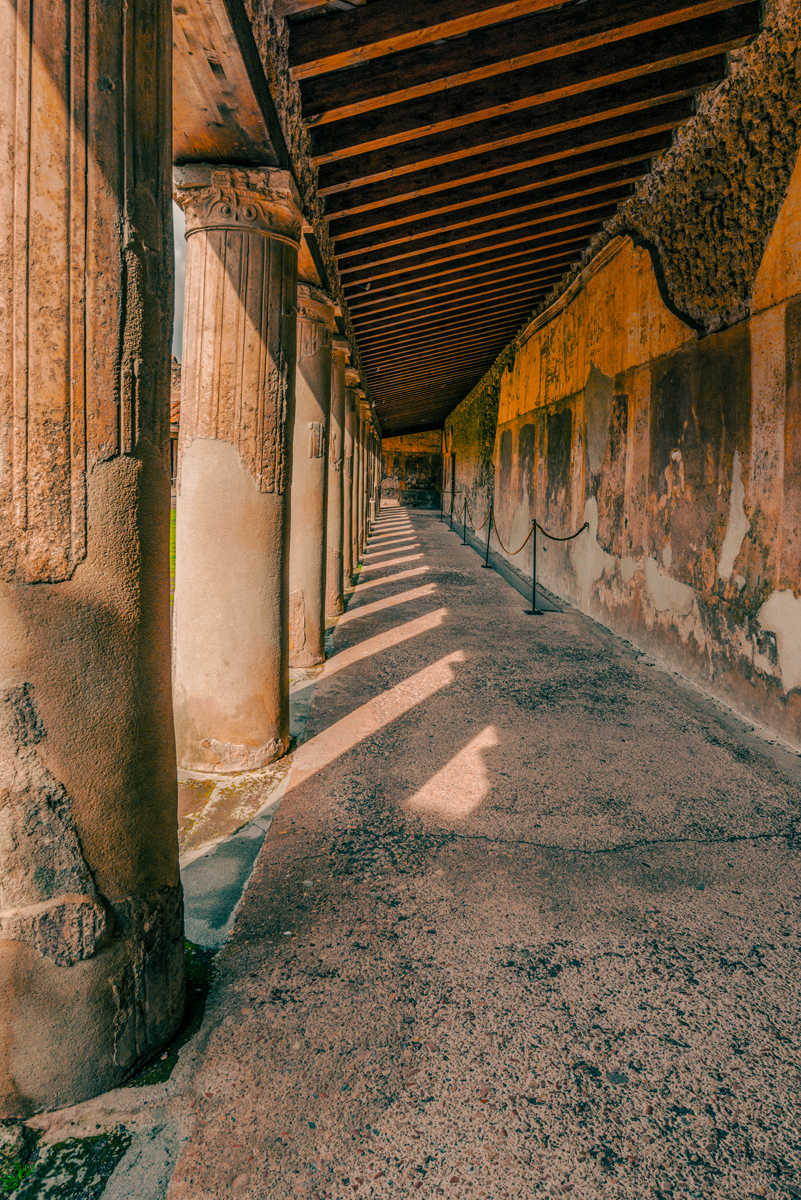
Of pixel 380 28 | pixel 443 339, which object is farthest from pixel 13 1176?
pixel 443 339

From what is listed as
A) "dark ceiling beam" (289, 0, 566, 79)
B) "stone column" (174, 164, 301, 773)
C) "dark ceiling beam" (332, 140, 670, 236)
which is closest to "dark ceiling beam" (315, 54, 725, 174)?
"dark ceiling beam" (332, 140, 670, 236)

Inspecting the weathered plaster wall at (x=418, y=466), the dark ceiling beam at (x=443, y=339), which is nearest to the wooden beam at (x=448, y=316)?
the dark ceiling beam at (x=443, y=339)

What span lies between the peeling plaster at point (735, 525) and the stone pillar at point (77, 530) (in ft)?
12.5

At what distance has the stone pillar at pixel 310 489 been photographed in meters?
5.47

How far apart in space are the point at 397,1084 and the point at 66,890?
876 mm

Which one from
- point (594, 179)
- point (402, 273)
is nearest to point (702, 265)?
point (594, 179)

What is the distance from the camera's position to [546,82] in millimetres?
4359

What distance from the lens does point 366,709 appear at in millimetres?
4531

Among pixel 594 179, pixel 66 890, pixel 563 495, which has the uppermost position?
pixel 594 179

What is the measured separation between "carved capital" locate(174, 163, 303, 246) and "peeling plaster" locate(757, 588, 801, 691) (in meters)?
3.28

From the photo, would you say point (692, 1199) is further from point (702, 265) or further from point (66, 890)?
point (702, 265)

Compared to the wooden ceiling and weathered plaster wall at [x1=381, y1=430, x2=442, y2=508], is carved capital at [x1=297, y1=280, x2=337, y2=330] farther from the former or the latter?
weathered plaster wall at [x1=381, y1=430, x2=442, y2=508]

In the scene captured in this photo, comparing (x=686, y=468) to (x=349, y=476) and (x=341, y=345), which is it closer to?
(x=341, y=345)

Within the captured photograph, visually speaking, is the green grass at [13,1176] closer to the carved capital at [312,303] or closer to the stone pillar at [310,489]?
the stone pillar at [310,489]
